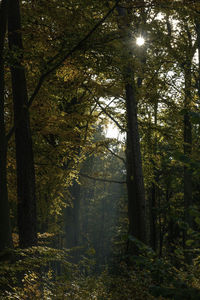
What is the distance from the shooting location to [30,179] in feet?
24.7

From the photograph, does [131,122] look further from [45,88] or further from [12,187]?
[12,187]

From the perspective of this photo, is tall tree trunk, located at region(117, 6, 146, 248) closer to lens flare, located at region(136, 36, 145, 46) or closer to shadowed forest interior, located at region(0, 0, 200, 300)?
shadowed forest interior, located at region(0, 0, 200, 300)

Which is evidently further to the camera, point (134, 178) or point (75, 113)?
point (75, 113)

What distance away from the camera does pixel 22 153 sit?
750 centimetres

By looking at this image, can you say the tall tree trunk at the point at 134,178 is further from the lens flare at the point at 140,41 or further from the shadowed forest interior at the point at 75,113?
the lens flare at the point at 140,41

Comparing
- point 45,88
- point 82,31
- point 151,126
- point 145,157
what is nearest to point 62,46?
point 82,31

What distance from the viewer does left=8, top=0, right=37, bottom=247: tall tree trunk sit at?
24.3ft

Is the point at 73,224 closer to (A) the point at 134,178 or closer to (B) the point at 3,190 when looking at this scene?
(A) the point at 134,178

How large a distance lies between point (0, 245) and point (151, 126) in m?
6.25

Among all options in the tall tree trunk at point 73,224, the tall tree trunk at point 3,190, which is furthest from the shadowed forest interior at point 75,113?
the tall tree trunk at point 73,224

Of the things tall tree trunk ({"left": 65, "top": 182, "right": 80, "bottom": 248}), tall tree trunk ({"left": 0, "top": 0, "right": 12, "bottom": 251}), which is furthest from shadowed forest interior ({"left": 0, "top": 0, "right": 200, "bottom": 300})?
tall tree trunk ({"left": 65, "top": 182, "right": 80, "bottom": 248})

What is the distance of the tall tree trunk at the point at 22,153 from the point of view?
739cm

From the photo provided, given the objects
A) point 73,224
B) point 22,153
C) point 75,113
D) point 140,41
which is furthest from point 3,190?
point 73,224

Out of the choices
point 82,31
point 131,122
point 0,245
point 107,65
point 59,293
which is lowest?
point 59,293
